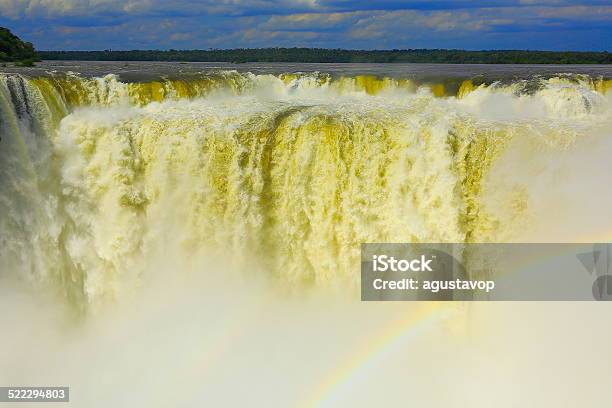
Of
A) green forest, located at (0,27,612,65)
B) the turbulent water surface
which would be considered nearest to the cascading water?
the turbulent water surface

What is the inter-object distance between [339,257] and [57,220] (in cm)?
594

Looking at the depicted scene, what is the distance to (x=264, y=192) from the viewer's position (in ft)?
46.5

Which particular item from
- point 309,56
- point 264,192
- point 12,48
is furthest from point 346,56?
point 264,192

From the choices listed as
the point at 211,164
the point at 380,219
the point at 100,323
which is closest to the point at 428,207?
the point at 380,219

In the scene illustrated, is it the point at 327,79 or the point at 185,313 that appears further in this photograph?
the point at 327,79

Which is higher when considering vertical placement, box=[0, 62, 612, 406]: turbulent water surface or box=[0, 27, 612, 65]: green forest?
box=[0, 27, 612, 65]: green forest

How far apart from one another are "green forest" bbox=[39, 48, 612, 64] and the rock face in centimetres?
1256

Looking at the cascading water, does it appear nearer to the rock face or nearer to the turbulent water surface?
the turbulent water surface

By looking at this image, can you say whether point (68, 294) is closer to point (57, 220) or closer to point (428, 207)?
point (57, 220)

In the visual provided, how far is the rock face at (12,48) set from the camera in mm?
33688

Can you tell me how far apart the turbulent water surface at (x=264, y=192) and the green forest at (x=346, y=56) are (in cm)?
2834

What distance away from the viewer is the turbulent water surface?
43.8 ft

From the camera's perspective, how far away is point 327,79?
65.8 ft

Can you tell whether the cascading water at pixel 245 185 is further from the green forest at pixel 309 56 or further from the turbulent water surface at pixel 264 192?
the green forest at pixel 309 56
